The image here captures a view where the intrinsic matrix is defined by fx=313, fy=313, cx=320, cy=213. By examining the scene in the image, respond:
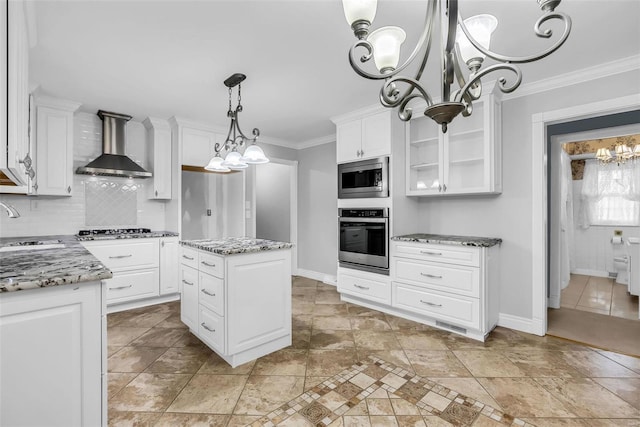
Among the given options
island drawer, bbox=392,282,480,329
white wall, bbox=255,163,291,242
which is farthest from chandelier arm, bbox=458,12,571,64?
white wall, bbox=255,163,291,242

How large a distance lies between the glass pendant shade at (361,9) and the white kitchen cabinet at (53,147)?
3559mm

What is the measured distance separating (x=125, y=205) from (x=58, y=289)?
322 cm

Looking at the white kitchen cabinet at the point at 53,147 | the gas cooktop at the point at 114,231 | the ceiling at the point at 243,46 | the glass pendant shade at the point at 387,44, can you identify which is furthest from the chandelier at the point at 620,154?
the white kitchen cabinet at the point at 53,147

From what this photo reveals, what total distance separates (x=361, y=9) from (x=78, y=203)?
4040mm

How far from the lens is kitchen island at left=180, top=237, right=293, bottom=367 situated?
7.39ft

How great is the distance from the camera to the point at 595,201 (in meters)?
5.25

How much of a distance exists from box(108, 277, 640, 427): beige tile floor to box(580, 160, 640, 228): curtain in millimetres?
3753

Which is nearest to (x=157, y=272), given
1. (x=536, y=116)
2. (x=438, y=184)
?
(x=438, y=184)

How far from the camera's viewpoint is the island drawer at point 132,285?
3.46m

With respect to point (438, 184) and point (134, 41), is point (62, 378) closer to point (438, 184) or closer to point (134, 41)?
point (134, 41)

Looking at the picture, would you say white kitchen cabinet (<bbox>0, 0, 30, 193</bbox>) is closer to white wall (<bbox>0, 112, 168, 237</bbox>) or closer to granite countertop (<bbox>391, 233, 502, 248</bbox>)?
white wall (<bbox>0, 112, 168, 237</bbox>)

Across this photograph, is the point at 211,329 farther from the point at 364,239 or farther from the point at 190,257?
the point at 364,239

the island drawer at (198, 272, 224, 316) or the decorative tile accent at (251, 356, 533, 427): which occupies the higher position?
the island drawer at (198, 272, 224, 316)

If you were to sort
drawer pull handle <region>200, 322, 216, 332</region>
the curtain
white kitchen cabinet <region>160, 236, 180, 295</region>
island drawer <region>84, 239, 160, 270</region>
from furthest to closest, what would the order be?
the curtain, white kitchen cabinet <region>160, 236, 180, 295</region>, island drawer <region>84, 239, 160, 270</region>, drawer pull handle <region>200, 322, 216, 332</region>
